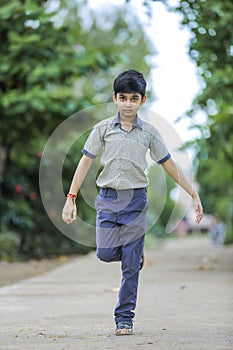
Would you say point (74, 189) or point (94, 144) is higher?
point (94, 144)

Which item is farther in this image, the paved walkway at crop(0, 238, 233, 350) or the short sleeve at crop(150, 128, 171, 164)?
the short sleeve at crop(150, 128, 171, 164)

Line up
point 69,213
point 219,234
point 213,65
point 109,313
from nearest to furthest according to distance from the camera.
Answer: point 69,213 < point 109,313 < point 213,65 < point 219,234

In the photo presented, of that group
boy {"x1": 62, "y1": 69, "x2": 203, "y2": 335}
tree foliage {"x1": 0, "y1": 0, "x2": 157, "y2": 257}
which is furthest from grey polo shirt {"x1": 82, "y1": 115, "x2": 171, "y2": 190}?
tree foliage {"x1": 0, "y1": 0, "x2": 157, "y2": 257}

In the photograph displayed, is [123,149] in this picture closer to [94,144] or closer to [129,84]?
[94,144]

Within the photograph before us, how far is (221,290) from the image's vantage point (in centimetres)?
925

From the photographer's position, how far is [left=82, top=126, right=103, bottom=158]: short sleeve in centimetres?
603

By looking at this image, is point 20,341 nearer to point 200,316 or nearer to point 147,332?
point 147,332

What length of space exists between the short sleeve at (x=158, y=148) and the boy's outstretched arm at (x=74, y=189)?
18.1 inches

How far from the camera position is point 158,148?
6098 mm

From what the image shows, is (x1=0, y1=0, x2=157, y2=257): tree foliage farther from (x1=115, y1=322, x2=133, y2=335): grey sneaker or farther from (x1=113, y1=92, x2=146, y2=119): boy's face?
(x1=115, y1=322, x2=133, y2=335): grey sneaker

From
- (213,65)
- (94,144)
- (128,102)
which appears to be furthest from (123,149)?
(213,65)

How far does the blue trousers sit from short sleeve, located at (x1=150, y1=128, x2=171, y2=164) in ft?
0.89

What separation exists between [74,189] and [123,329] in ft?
3.31

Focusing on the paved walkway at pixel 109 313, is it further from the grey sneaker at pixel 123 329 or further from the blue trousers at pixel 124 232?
the blue trousers at pixel 124 232
